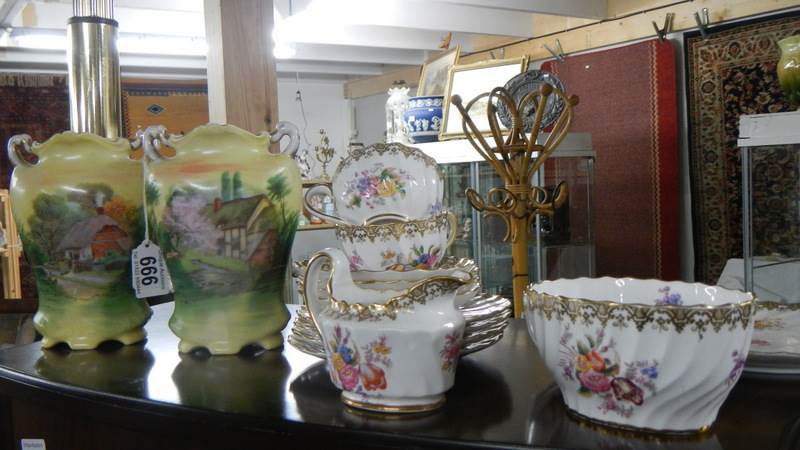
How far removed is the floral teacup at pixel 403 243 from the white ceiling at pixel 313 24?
7.99 feet

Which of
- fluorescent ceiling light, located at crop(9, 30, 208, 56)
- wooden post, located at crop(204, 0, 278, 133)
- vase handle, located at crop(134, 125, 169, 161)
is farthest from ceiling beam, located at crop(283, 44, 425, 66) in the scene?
vase handle, located at crop(134, 125, 169, 161)

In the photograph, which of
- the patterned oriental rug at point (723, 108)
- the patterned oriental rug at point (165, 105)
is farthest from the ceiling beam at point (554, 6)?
the patterned oriental rug at point (165, 105)

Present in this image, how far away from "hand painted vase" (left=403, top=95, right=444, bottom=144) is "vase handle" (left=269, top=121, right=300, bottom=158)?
2306mm

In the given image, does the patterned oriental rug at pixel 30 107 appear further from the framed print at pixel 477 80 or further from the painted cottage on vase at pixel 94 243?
the painted cottage on vase at pixel 94 243

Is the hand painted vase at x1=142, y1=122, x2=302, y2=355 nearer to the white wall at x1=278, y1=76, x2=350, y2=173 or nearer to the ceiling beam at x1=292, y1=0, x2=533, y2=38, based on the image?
the ceiling beam at x1=292, y1=0, x2=533, y2=38

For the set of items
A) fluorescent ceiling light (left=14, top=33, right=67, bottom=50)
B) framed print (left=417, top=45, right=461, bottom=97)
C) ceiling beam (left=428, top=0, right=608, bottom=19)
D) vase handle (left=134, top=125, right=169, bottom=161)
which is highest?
fluorescent ceiling light (left=14, top=33, right=67, bottom=50)

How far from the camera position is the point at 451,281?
2.32 ft

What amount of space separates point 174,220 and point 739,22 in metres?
3.35

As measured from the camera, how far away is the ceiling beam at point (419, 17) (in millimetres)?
3949

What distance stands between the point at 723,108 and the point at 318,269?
3.34 meters

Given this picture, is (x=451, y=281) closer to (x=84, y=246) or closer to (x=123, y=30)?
(x=84, y=246)

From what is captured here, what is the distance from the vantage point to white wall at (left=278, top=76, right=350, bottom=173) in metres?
6.50

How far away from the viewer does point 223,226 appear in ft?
3.02

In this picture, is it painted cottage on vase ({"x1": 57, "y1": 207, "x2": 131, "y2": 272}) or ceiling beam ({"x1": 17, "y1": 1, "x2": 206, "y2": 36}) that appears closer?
painted cottage on vase ({"x1": 57, "y1": 207, "x2": 131, "y2": 272})
